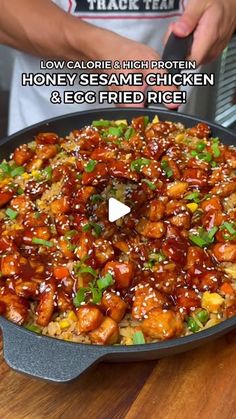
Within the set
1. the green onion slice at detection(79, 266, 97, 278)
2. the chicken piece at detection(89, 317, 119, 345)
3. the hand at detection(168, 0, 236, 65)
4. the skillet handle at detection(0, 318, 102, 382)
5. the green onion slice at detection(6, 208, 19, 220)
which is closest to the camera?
the skillet handle at detection(0, 318, 102, 382)

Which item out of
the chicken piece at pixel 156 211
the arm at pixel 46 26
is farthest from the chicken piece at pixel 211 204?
the arm at pixel 46 26

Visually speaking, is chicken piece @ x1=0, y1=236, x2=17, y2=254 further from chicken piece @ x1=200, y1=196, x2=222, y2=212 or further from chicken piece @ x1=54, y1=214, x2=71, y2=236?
chicken piece @ x1=200, y1=196, x2=222, y2=212

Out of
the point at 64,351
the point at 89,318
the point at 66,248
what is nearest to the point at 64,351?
the point at 64,351

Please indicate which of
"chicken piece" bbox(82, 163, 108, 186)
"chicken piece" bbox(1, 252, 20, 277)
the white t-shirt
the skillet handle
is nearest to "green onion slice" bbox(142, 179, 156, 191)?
"chicken piece" bbox(82, 163, 108, 186)

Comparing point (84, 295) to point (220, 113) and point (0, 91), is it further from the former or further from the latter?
point (0, 91)

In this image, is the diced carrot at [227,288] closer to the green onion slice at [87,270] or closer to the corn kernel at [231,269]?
the corn kernel at [231,269]

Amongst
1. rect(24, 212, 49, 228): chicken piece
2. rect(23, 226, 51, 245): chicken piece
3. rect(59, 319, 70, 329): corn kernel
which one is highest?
rect(24, 212, 49, 228): chicken piece
